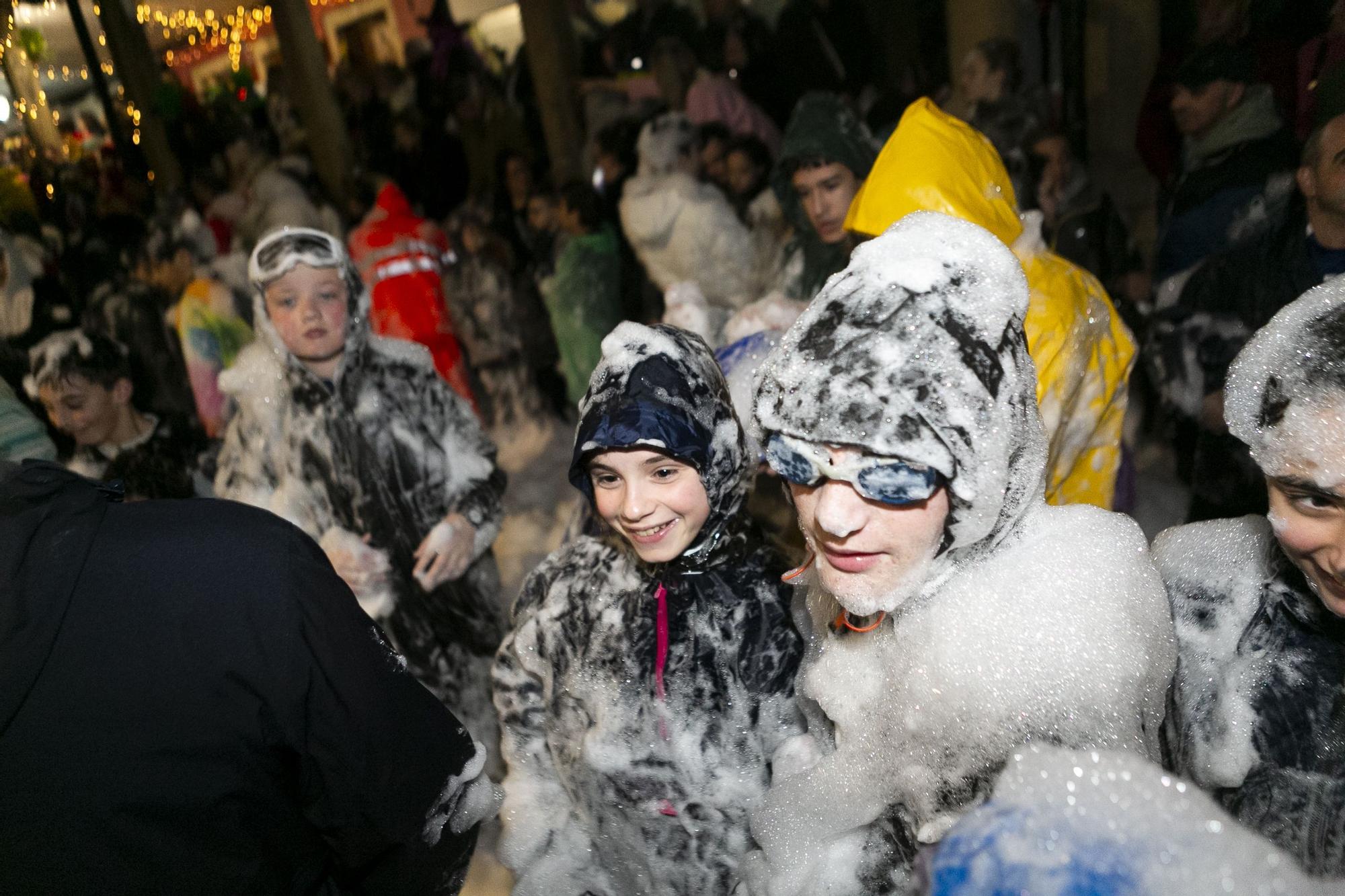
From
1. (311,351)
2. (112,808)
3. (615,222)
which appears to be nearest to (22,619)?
(112,808)

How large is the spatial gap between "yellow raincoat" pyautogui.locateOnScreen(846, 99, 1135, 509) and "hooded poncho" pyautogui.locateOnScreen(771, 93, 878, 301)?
2.19ft

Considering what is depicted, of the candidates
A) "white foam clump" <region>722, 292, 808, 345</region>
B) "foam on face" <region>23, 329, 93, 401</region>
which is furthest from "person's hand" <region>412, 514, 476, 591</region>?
"foam on face" <region>23, 329, 93, 401</region>

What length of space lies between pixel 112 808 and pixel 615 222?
14.6ft

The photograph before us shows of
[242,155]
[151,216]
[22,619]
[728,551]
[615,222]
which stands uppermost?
[242,155]

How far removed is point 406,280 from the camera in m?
4.48

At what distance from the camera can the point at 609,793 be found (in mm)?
1633

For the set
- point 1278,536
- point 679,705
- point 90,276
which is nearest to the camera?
point 1278,536

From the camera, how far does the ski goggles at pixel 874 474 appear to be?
1055mm

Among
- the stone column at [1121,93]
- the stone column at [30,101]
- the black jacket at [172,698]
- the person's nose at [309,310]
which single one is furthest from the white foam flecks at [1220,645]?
the stone column at [30,101]

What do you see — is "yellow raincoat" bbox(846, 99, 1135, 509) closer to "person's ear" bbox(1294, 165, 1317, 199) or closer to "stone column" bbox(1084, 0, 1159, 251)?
"person's ear" bbox(1294, 165, 1317, 199)

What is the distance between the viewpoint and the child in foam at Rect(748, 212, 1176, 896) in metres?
1.03

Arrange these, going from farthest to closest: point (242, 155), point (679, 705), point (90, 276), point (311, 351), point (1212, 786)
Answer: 1. point (242, 155)
2. point (90, 276)
3. point (311, 351)
4. point (679, 705)
5. point (1212, 786)

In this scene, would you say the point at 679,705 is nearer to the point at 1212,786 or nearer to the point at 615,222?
the point at 1212,786

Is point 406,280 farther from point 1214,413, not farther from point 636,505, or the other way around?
point 1214,413
